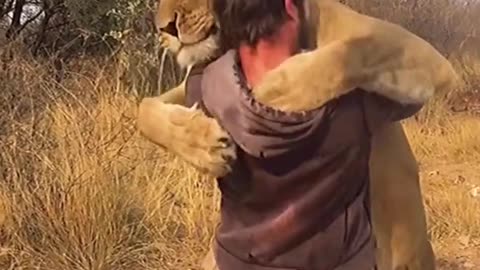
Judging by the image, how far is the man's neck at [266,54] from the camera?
1.95 m

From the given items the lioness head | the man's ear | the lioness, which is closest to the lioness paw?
the lioness

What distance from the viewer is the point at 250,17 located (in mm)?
1925

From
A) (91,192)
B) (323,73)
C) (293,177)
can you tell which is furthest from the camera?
(91,192)

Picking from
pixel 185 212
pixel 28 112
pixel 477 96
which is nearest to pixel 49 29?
pixel 28 112

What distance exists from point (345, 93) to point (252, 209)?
0.31 metres

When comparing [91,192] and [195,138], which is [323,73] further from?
[91,192]

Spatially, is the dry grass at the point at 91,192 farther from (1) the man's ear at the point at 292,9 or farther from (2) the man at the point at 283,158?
(1) the man's ear at the point at 292,9

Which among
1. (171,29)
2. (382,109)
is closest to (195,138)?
(171,29)

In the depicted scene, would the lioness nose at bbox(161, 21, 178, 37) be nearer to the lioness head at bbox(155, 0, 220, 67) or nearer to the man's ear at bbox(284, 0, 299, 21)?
the lioness head at bbox(155, 0, 220, 67)

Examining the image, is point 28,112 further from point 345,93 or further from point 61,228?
point 345,93

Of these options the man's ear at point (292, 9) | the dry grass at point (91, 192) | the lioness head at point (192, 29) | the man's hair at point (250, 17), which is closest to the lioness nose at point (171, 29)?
the lioness head at point (192, 29)

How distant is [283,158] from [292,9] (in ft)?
0.91

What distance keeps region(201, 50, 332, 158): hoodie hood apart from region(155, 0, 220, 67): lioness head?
45 mm

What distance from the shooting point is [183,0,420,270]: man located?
192 cm
